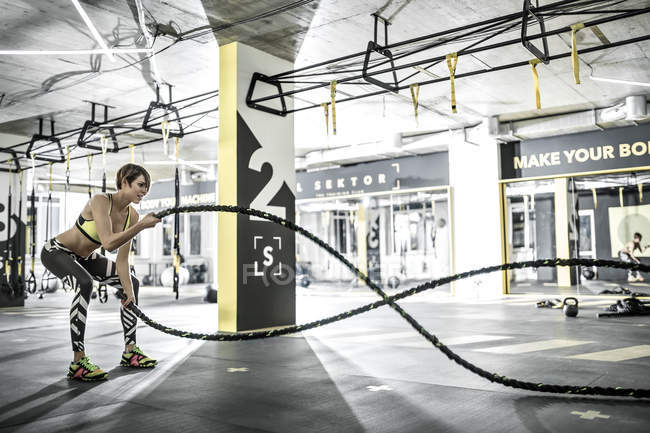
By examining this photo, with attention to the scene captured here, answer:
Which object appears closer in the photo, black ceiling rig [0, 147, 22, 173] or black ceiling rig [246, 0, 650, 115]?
black ceiling rig [246, 0, 650, 115]

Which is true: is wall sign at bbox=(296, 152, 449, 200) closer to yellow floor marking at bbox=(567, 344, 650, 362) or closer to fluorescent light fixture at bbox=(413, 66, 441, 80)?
fluorescent light fixture at bbox=(413, 66, 441, 80)

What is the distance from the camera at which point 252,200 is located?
19.5 feet

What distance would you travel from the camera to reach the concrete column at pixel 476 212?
35.5ft

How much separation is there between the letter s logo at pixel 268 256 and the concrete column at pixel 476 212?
5890 millimetres

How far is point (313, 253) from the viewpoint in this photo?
19.1m

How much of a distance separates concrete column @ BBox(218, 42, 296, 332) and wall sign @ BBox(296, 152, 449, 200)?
19.7 feet

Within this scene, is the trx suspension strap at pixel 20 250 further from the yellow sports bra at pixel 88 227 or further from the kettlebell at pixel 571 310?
the kettlebell at pixel 571 310

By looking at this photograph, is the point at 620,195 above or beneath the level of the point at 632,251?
above

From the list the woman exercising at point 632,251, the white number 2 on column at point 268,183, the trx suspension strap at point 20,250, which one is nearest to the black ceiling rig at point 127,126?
the trx suspension strap at point 20,250

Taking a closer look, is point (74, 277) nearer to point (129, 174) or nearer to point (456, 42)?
point (129, 174)

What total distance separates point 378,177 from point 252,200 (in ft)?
23.5

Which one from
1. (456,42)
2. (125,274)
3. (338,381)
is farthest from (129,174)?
(456,42)

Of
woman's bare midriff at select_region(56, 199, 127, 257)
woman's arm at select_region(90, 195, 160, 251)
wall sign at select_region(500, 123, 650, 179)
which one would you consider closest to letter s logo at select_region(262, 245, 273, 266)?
woman's bare midriff at select_region(56, 199, 127, 257)

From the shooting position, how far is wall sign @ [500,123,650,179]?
9.67 metres
